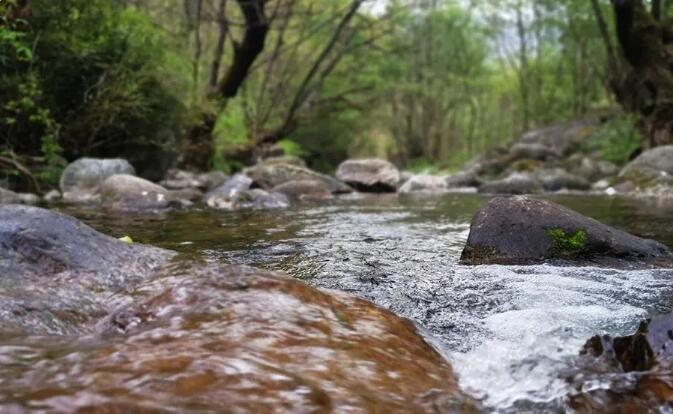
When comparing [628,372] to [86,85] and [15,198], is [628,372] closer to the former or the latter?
[15,198]

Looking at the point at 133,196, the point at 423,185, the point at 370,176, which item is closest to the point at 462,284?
the point at 133,196

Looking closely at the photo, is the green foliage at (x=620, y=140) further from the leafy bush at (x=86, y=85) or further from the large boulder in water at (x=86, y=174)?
the large boulder in water at (x=86, y=174)

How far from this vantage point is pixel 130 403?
1567 millimetres

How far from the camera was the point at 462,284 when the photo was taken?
355 centimetres

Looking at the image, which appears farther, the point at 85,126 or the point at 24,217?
the point at 85,126

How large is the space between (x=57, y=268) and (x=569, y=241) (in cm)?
339

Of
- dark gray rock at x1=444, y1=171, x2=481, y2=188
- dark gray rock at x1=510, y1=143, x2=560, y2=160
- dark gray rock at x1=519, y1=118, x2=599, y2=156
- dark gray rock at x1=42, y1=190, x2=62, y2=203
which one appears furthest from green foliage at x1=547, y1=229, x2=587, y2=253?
dark gray rock at x1=519, y1=118, x2=599, y2=156

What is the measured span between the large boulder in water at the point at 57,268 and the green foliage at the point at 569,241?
276 cm

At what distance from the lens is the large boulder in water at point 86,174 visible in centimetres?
923

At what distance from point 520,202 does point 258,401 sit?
11.2 ft

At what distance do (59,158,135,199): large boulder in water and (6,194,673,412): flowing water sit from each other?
108 inches

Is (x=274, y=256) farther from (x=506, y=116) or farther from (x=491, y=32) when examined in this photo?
(x=506, y=116)

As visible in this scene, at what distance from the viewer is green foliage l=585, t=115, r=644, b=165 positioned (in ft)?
51.8

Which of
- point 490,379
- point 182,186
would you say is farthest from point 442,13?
point 490,379
